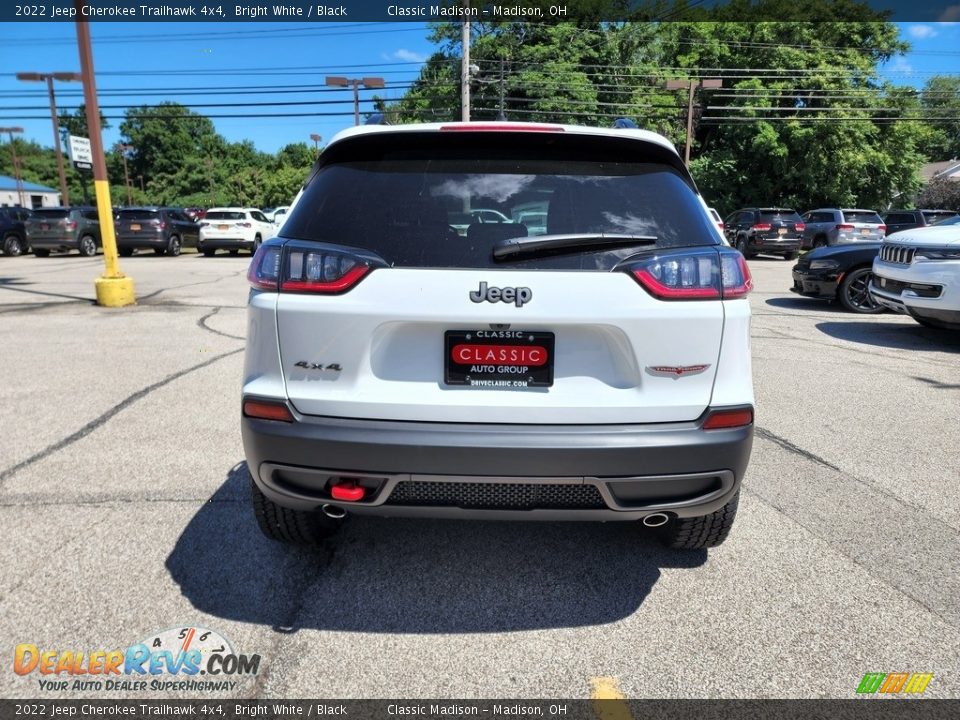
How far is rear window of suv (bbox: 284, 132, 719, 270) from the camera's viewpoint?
2227 millimetres

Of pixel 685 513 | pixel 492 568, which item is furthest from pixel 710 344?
pixel 492 568

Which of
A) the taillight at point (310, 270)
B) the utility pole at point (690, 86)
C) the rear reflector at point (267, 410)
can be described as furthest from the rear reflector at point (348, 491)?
the utility pole at point (690, 86)

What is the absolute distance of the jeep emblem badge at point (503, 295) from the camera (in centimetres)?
214

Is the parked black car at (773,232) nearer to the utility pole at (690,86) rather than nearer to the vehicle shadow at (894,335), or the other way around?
the utility pole at (690,86)

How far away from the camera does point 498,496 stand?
2232 millimetres

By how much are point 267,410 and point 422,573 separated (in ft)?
3.36

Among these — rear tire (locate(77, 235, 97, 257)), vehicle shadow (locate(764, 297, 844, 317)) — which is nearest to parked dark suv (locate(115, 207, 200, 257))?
rear tire (locate(77, 235, 97, 257))

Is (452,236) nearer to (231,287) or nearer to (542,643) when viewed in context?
(542,643)

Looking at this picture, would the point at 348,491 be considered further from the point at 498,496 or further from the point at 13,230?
the point at 13,230

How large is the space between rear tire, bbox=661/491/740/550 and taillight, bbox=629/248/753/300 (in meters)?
0.88

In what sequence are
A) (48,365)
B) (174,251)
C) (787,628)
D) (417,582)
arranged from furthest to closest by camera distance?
(174,251) → (48,365) → (417,582) → (787,628)

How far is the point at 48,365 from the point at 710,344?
21.2 ft

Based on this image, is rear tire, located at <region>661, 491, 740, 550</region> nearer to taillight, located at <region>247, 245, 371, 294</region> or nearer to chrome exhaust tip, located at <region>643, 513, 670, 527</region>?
chrome exhaust tip, located at <region>643, 513, 670, 527</region>

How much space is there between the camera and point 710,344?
7.27 ft
